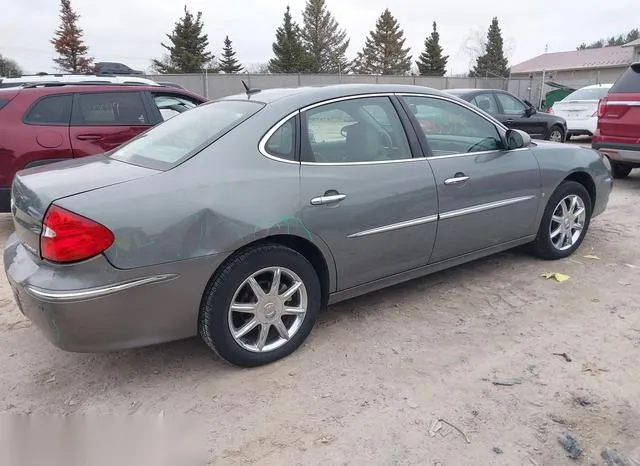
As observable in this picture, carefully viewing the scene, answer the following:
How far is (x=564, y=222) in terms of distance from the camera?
15.4 ft

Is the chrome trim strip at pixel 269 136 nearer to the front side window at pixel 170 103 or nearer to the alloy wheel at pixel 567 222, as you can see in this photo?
the alloy wheel at pixel 567 222

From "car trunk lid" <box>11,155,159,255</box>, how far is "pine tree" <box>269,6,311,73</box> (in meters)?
48.6

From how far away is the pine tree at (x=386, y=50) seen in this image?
57.5 metres

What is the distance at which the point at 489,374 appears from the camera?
295 cm

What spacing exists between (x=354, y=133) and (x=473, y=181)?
39.0 inches

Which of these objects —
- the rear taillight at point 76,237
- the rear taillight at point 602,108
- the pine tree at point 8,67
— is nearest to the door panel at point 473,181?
the rear taillight at point 76,237

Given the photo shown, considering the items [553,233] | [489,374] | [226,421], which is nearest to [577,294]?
[553,233]

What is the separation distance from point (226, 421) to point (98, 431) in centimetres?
58

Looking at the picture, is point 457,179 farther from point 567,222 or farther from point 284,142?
point 567,222

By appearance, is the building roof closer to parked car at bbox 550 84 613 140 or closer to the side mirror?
parked car at bbox 550 84 613 140

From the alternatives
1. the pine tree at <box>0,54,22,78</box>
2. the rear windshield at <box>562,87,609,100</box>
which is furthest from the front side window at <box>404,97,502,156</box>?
the pine tree at <box>0,54,22,78</box>

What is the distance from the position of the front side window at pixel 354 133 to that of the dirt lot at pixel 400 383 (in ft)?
3.65

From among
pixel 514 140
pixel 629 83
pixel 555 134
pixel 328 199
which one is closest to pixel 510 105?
pixel 555 134

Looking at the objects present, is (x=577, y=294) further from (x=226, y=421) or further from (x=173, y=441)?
(x=173, y=441)
